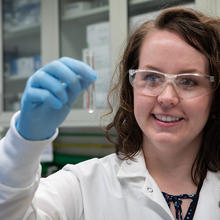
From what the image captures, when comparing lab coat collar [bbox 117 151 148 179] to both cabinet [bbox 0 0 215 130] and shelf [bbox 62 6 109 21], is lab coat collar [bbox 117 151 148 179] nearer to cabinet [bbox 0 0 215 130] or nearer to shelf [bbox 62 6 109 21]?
cabinet [bbox 0 0 215 130]

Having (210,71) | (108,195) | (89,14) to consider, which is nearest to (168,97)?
(210,71)

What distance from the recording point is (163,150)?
3.47 feet

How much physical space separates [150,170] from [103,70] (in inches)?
31.9

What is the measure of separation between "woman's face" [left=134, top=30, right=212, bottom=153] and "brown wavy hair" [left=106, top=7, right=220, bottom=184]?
0.05 meters

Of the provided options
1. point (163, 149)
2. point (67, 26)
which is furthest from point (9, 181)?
point (67, 26)

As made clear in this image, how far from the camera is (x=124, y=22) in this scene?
5.42ft

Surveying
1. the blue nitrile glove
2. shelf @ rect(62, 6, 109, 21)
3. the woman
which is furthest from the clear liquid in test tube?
the blue nitrile glove

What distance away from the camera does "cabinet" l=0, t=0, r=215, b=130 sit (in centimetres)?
166

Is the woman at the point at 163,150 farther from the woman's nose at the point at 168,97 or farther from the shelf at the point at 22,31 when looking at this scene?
the shelf at the point at 22,31

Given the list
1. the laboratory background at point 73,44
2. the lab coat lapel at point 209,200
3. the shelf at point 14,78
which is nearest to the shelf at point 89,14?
the laboratory background at point 73,44

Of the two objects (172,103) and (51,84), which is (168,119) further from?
(51,84)

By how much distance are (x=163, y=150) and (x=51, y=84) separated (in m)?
0.56

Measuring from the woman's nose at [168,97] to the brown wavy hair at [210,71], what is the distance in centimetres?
17

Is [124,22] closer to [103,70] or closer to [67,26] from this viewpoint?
[103,70]
